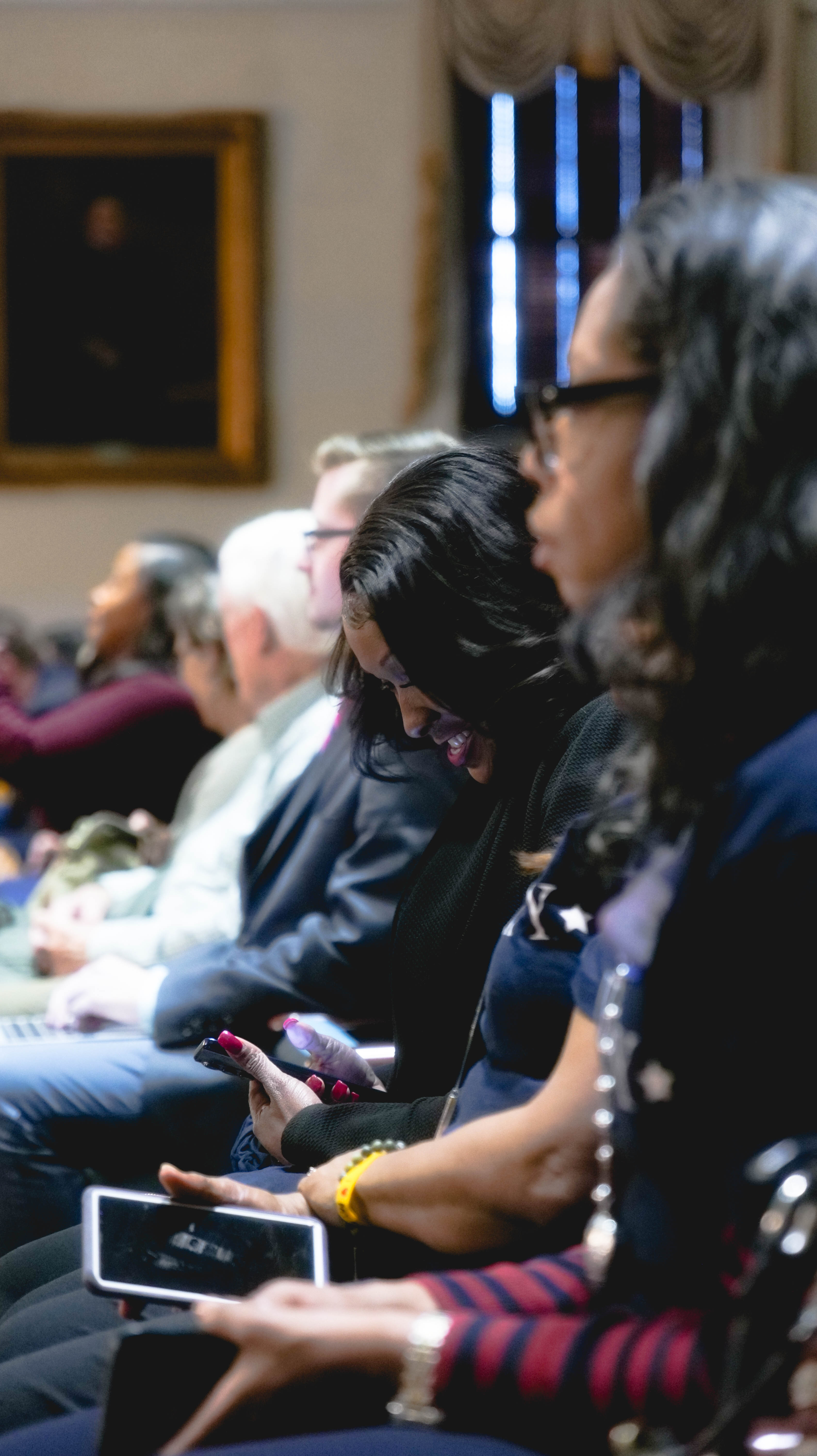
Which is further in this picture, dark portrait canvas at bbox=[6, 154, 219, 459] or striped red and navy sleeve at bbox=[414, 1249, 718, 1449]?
dark portrait canvas at bbox=[6, 154, 219, 459]

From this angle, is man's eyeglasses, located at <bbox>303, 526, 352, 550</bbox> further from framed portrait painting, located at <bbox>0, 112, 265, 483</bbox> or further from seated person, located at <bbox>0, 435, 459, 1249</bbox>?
framed portrait painting, located at <bbox>0, 112, 265, 483</bbox>

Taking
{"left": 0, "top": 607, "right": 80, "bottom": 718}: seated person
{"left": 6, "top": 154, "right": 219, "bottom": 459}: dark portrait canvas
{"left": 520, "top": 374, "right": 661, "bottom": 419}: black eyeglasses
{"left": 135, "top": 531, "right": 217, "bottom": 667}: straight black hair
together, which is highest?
{"left": 6, "top": 154, "right": 219, "bottom": 459}: dark portrait canvas

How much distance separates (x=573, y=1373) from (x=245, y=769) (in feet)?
7.46

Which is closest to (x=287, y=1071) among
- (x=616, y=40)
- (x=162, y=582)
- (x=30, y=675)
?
(x=162, y=582)

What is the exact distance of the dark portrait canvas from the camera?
24.1ft

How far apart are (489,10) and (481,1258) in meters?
6.83

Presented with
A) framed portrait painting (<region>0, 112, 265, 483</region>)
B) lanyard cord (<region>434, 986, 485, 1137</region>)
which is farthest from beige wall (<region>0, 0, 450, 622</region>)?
lanyard cord (<region>434, 986, 485, 1137</region>)

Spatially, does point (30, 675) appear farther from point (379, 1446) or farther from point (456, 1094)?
point (379, 1446)

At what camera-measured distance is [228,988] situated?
2428 millimetres

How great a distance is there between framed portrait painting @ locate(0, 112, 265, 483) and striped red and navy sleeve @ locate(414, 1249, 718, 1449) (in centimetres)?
660

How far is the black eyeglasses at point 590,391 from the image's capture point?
108 centimetres

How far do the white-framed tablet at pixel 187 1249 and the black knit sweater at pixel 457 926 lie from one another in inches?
11.8

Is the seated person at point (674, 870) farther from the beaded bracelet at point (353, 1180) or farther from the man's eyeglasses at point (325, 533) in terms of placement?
the man's eyeglasses at point (325, 533)

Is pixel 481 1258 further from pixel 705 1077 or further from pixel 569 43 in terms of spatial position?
pixel 569 43
